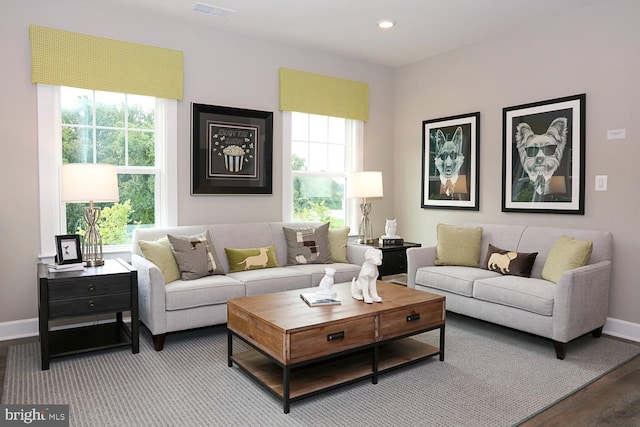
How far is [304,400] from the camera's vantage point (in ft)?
8.37

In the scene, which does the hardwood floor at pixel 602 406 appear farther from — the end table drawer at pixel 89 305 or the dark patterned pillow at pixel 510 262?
the dark patterned pillow at pixel 510 262

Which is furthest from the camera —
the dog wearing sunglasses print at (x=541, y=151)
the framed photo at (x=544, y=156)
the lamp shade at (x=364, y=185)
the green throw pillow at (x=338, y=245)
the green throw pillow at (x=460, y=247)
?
the lamp shade at (x=364, y=185)

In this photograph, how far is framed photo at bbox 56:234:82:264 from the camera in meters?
3.36

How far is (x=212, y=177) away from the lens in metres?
4.37

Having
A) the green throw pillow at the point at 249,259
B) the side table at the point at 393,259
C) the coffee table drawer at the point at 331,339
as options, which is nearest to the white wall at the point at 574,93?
the side table at the point at 393,259

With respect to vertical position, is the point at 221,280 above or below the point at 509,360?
above

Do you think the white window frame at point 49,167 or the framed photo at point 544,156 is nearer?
the white window frame at point 49,167

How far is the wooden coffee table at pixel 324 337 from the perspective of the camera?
97.2 inches

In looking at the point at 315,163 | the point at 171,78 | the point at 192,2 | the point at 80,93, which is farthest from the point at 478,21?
the point at 80,93

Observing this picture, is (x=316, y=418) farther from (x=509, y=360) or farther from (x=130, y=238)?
(x=130, y=238)

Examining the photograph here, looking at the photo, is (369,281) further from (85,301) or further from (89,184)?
(89,184)

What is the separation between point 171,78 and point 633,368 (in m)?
4.20

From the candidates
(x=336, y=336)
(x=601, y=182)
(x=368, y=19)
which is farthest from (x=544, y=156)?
(x=336, y=336)

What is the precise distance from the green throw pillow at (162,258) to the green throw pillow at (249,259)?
51cm
